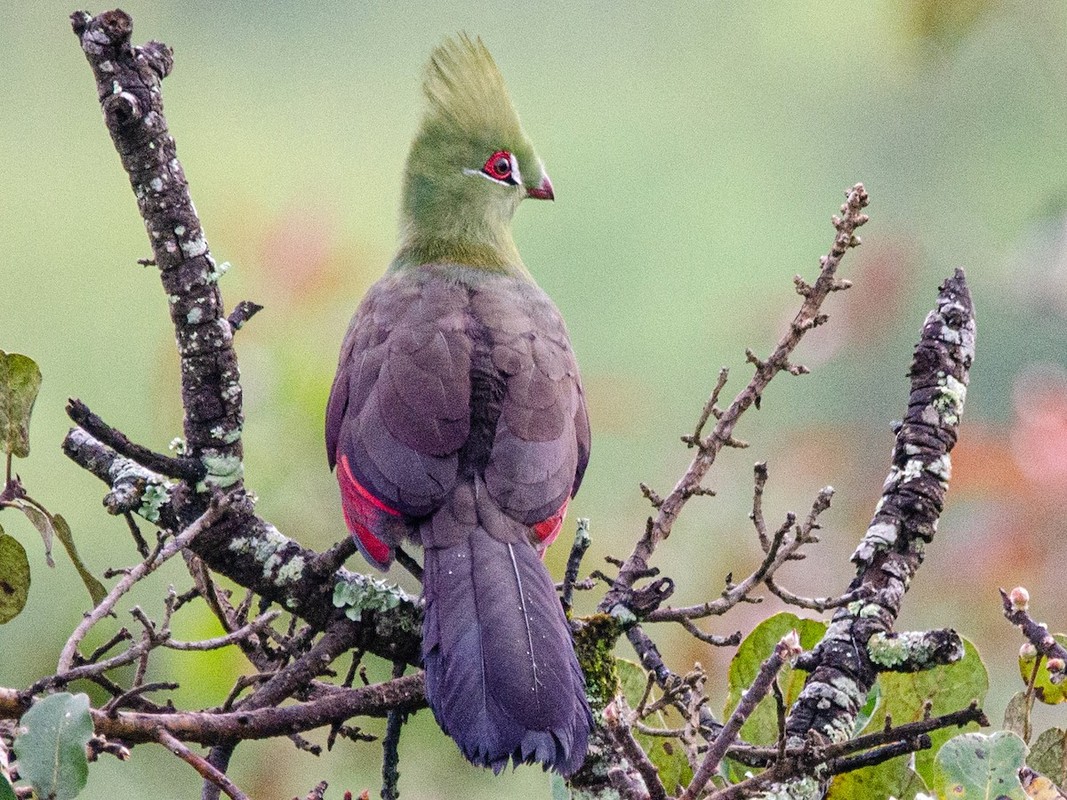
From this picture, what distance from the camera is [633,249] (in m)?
4.48

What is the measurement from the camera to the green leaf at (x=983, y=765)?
119 centimetres

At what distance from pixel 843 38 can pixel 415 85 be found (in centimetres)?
281

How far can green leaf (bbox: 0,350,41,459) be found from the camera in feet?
4.55

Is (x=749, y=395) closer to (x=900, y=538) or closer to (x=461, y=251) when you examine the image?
(x=900, y=538)

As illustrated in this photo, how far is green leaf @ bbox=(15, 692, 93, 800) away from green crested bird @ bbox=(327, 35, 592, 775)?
0.40m

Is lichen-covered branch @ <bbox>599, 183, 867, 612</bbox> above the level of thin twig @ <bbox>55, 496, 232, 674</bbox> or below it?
above

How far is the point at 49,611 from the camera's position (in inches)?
133

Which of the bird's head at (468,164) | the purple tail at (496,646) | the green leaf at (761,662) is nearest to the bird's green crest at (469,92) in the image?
the bird's head at (468,164)

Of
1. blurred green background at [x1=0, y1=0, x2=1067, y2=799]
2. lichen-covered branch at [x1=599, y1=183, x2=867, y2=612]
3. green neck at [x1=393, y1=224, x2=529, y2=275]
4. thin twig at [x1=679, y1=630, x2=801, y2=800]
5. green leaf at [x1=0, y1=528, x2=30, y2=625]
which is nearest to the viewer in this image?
thin twig at [x1=679, y1=630, x2=801, y2=800]

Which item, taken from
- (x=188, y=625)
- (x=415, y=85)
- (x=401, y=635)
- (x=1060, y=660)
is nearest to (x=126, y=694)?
(x=401, y=635)

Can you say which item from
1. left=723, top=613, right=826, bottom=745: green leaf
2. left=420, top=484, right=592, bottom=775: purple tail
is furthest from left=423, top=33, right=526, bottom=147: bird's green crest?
left=723, top=613, right=826, bottom=745: green leaf

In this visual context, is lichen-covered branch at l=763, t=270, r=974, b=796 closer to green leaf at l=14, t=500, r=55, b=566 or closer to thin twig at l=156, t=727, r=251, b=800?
thin twig at l=156, t=727, r=251, b=800

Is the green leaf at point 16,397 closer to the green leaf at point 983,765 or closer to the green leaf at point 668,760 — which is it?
the green leaf at point 668,760

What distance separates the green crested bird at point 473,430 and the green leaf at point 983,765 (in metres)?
0.36
